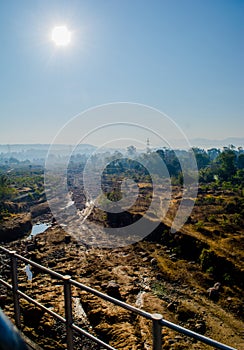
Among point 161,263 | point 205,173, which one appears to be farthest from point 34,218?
point 205,173

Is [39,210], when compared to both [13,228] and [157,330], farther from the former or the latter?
[157,330]

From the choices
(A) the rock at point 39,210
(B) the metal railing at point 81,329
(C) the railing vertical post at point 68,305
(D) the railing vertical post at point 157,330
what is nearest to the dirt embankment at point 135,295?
(B) the metal railing at point 81,329

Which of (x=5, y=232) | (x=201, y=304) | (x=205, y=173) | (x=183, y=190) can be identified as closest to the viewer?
(x=201, y=304)

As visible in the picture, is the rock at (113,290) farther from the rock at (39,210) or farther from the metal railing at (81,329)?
the rock at (39,210)

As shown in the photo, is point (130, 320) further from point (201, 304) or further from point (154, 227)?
point (154, 227)

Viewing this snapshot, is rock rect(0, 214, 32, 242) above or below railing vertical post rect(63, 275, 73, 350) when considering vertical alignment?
below

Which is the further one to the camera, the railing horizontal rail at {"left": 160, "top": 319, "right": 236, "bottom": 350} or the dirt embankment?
the dirt embankment

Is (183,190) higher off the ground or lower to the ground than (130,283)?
higher

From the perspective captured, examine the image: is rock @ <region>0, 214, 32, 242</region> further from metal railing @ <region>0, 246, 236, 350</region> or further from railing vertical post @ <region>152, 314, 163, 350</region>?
railing vertical post @ <region>152, 314, 163, 350</region>

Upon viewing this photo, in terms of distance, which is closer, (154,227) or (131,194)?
(154,227)

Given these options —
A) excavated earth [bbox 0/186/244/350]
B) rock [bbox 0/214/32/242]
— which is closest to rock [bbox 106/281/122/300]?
excavated earth [bbox 0/186/244/350]

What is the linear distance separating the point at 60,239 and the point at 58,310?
11389 millimetres

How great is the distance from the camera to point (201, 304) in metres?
10.8

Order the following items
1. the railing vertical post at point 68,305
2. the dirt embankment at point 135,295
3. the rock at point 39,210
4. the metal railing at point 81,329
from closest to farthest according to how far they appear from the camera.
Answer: the metal railing at point 81,329
the railing vertical post at point 68,305
the dirt embankment at point 135,295
the rock at point 39,210
